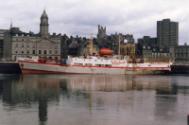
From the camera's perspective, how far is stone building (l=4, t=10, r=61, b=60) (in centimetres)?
17821

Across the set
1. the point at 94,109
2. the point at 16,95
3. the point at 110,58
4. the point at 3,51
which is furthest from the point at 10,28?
the point at 94,109

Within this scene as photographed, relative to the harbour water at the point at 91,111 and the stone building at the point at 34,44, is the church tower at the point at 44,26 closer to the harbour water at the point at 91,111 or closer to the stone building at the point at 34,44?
the stone building at the point at 34,44

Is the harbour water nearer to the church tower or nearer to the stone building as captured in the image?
the stone building

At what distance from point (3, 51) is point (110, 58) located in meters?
82.0

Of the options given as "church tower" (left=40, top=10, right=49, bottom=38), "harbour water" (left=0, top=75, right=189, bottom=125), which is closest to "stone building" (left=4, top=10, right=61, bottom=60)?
"church tower" (left=40, top=10, right=49, bottom=38)

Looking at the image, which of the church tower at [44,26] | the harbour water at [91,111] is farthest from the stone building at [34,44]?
the harbour water at [91,111]

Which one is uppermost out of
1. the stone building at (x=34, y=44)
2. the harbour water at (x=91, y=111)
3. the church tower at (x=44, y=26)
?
the church tower at (x=44, y=26)

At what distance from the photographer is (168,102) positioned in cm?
3978

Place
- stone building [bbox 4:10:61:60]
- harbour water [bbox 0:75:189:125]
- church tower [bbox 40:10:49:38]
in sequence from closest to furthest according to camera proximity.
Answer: harbour water [bbox 0:75:189:125] < stone building [bbox 4:10:61:60] < church tower [bbox 40:10:49:38]

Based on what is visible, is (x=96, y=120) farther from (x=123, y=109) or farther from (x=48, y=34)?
(x=48, y=34)

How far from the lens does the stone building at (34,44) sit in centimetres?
17821

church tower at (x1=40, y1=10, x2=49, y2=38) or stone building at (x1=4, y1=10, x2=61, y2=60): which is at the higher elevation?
church tower at (x1=40, y1=10, x2=49, y2=38)

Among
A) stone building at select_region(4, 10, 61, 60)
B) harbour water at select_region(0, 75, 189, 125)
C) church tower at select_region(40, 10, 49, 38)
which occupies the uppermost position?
church tower at select_region(40, 10, 49, 38)

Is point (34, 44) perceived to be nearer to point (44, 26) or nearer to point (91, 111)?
point (44, 26)
